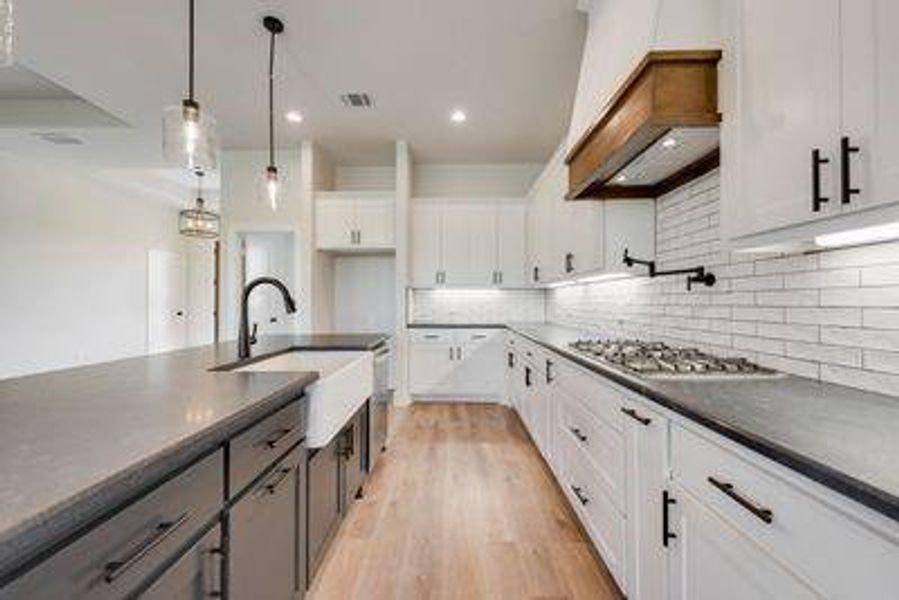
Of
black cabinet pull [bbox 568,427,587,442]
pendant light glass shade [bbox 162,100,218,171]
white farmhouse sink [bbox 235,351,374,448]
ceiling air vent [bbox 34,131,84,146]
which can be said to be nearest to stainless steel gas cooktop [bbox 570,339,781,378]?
black cabinet pull [bbox 568,427,587,442]

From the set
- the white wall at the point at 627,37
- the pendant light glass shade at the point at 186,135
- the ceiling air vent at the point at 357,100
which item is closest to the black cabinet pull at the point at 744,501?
the white wall at the point at 627,37

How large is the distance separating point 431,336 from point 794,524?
4747mm

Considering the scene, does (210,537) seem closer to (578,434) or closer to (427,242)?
(578,434)

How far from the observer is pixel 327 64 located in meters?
3.70

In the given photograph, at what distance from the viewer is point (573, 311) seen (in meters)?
Answer: 4.78

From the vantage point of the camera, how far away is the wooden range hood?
1705mm

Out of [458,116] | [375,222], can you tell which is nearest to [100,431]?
[458,116]

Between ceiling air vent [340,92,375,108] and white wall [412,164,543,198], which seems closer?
ceiling air vent [340,92,375,108]

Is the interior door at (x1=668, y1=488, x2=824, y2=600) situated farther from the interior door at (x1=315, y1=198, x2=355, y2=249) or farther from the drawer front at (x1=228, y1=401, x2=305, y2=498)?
the interior door at (x1=315, y1=198, x2=355, y2=249)

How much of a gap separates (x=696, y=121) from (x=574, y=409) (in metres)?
1.44

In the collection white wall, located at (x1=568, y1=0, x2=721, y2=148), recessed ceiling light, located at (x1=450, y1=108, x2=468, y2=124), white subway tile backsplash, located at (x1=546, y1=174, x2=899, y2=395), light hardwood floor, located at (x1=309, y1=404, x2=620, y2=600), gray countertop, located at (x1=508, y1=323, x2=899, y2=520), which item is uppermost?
recessed ceiling light, located at (x1=450, y1=108, x2=468, y2=124)

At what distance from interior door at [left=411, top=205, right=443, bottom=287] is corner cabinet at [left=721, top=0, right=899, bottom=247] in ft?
14.0

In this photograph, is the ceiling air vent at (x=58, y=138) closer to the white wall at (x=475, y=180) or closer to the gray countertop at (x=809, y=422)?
the white wall at (x=475, y=180)

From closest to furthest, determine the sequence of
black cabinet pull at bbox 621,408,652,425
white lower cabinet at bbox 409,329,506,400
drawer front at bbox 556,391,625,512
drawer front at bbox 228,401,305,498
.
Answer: drawer front at bbox 228,401,305,498
black cabinet pull at bbox 621,408,652,425
drawer front at bbox 556,391,625,512
white lower cabinet at bbox 409,329,506,400
